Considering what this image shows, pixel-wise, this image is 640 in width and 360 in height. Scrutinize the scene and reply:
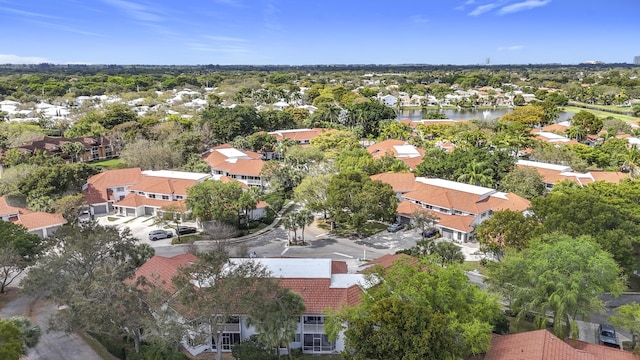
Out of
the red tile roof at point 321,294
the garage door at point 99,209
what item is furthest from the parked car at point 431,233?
the garage door at point 99,209

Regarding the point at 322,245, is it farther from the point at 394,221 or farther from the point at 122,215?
the point at 122,215

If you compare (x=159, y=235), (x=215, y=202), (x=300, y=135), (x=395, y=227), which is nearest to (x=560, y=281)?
(x=395, y=227)

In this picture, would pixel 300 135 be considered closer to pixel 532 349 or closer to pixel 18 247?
pixel 18 247

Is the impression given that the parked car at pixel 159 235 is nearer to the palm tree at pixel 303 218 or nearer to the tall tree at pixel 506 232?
the palm tree at pixel 303 218

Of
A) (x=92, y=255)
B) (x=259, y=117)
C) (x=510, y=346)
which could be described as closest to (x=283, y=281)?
(x=92, y=255)

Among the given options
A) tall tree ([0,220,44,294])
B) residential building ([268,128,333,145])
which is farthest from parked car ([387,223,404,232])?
residential building ([268,128,333,145])

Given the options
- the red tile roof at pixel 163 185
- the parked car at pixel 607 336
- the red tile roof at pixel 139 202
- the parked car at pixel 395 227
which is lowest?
the parked car at pixel 607 336
